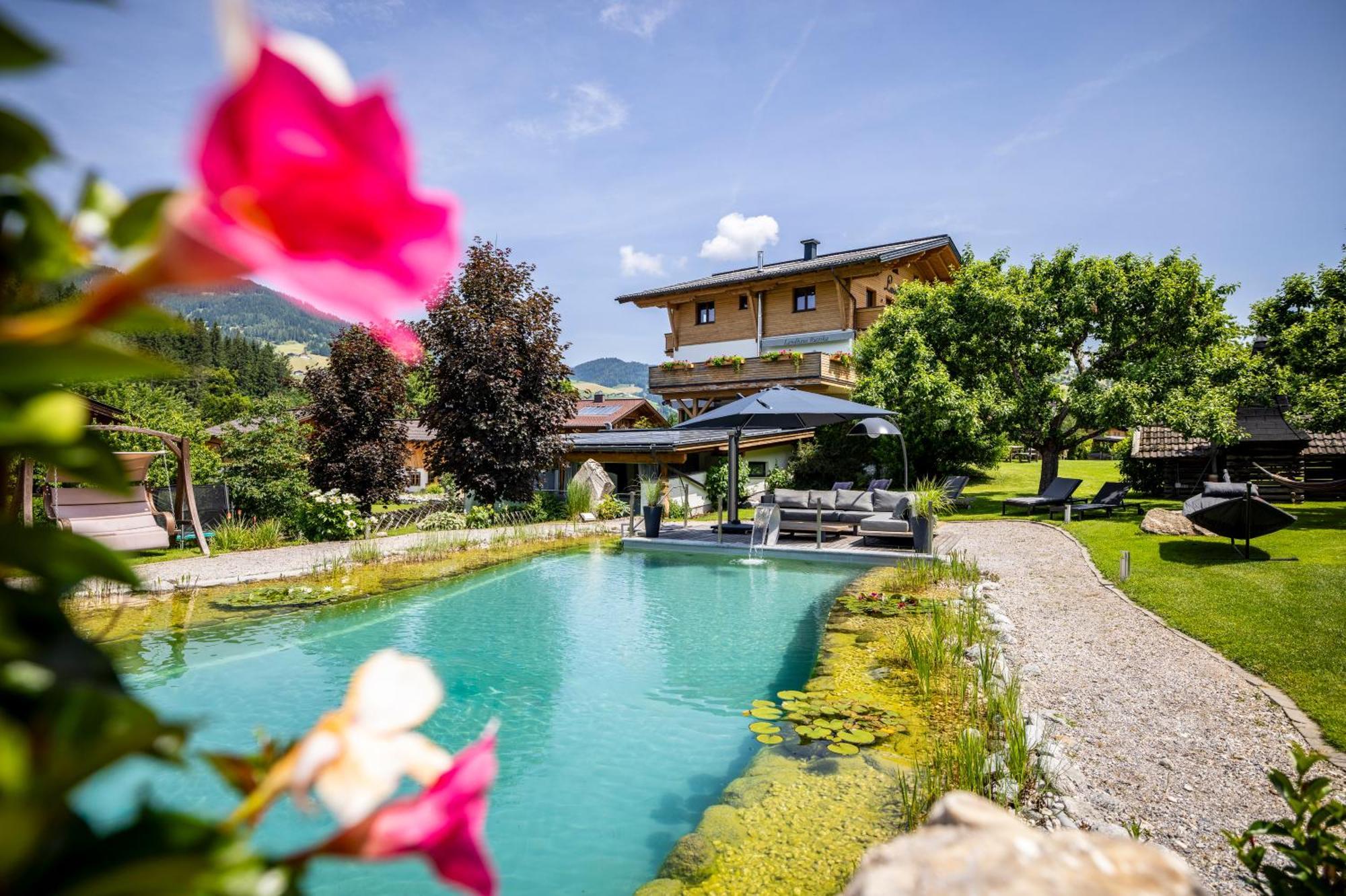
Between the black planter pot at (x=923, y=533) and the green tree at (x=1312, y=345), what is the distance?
10.2 m

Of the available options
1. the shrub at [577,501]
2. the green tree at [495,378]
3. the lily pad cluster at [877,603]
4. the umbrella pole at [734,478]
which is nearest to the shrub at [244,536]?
the green tree at [495,378]

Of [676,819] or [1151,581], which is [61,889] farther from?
[1151,581]

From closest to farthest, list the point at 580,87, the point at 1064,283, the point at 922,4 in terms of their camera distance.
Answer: the point at 580,87 < the point at 922,4 < the point at 1064,283

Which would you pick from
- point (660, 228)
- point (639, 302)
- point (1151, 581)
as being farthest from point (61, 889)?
point (639, 302)

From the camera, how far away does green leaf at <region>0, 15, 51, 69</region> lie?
27 centimetres

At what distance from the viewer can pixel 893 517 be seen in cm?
1262

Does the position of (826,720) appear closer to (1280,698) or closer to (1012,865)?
(1280,698)

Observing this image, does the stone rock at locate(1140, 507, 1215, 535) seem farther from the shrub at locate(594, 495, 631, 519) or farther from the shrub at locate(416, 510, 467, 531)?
the shrub at locate(416, 510, 467, 531)

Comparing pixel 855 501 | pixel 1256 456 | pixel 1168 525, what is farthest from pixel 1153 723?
pixel 1256 456

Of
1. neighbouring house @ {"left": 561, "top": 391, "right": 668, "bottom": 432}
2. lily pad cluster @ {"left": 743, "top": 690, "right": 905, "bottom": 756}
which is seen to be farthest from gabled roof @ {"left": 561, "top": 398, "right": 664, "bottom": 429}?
lily pad cluster @ {"left": 743, "top": 690, "right": 905, "bottom": 756}

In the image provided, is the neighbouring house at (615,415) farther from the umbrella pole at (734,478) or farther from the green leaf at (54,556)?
the green leaf at (54,556)

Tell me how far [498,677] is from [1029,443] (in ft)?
59.4

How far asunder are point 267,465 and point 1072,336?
2134 cm

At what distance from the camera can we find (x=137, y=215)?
290 millimetres
